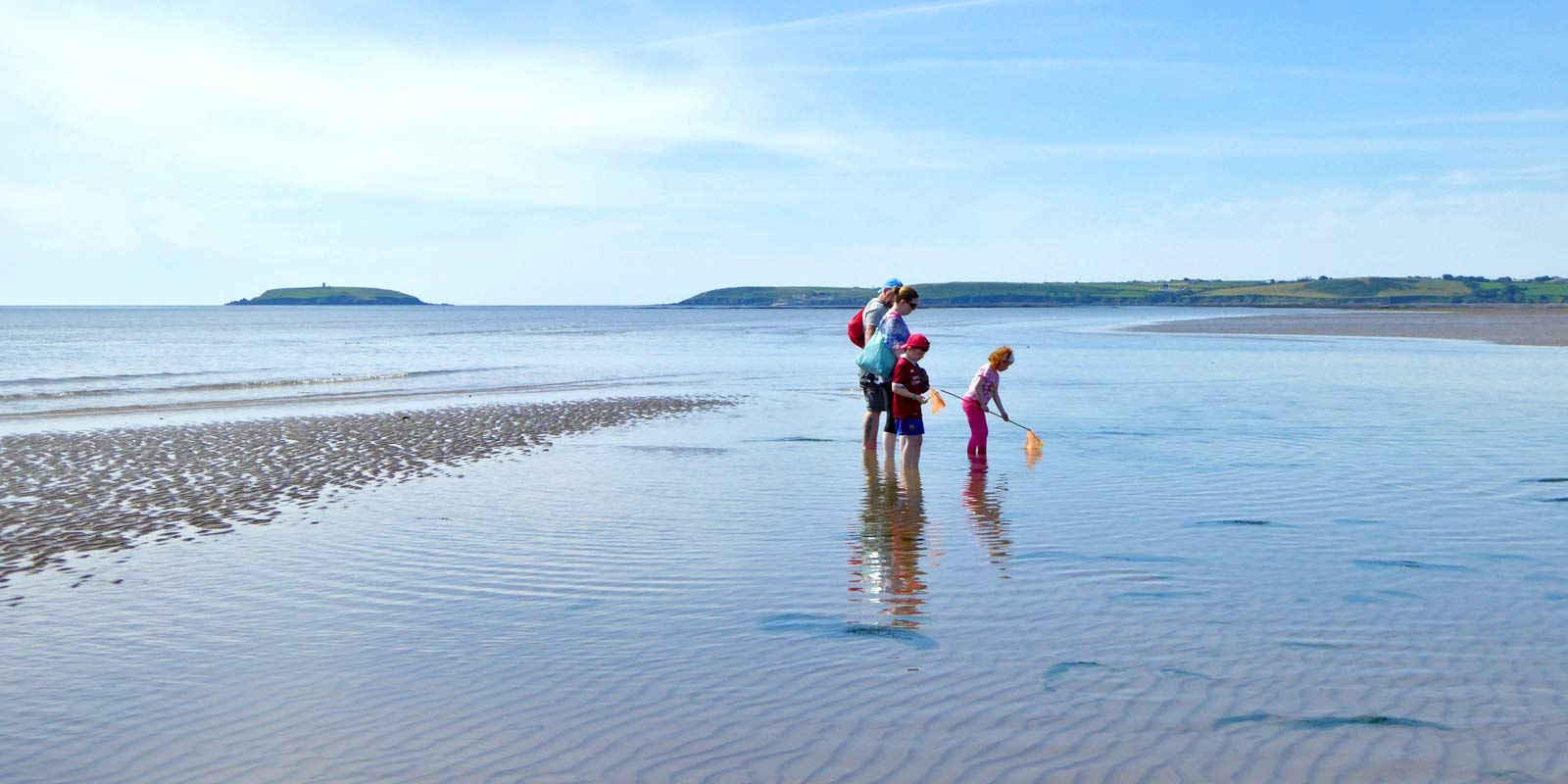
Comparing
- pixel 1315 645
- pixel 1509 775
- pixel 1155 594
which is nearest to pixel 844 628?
pixel 1155 594

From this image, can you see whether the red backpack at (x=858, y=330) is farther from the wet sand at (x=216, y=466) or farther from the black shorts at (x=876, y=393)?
the wet sand at (x=216, y=466)

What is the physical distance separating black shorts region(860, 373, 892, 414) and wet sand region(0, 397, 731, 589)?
487 cm

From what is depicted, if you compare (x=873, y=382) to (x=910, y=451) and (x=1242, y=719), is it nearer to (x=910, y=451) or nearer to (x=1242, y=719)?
(x=910, y=451)

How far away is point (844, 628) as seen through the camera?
6676 mm

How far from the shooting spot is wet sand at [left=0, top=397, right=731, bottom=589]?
33.5ft

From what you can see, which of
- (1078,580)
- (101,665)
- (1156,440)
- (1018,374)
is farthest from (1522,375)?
(101,665)

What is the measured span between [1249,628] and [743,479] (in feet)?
22.3

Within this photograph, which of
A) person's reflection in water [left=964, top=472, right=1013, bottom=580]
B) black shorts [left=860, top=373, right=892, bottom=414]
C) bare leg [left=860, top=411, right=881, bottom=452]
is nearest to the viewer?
person's reflection in water [left=964, top=472, right=1013, bottom=580]

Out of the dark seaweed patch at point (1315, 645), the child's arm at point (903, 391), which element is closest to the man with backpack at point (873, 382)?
the child's arm at point (903, 391)

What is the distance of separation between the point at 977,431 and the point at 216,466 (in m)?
8.83

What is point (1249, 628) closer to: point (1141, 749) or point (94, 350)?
point (1141, 749)

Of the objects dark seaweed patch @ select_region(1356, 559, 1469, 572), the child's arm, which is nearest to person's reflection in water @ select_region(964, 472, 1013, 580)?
the child's arm

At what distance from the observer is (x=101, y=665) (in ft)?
20.3

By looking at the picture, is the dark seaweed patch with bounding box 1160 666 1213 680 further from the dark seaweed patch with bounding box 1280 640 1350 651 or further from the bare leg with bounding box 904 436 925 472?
the bare leg with bounding box 904 436 925 472
